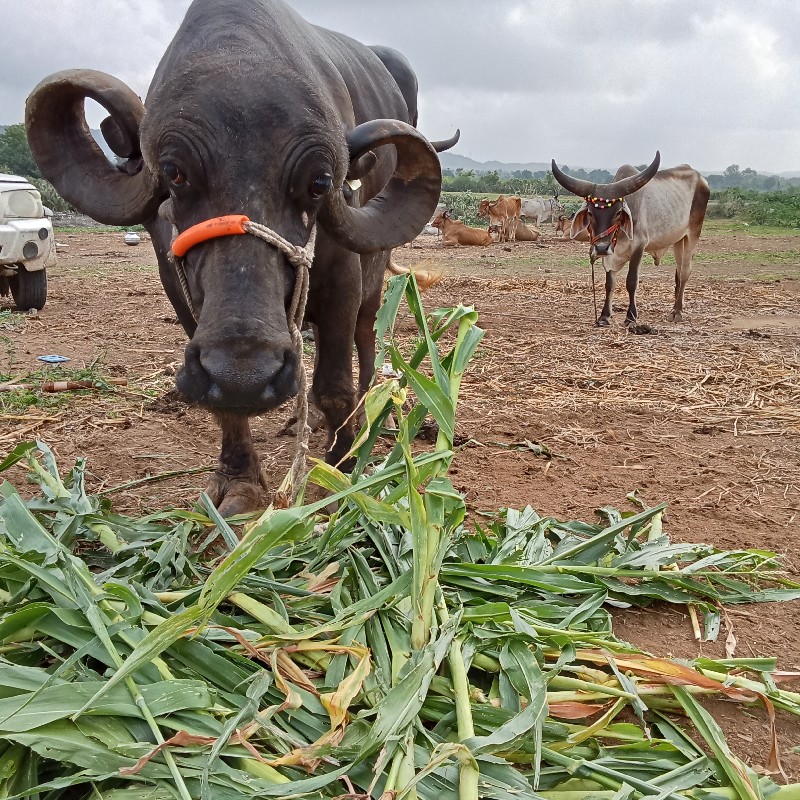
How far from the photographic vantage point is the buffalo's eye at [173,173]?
229 centimetres

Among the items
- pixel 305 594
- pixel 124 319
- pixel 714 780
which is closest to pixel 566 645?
pixel 714 780

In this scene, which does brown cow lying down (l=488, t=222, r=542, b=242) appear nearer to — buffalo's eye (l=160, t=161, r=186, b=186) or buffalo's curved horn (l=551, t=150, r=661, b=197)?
buffalo's curved horn (l=551, t=150, r=661, b=197)

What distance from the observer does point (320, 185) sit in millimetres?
2410

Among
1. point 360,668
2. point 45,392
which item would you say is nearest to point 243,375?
point 360,668

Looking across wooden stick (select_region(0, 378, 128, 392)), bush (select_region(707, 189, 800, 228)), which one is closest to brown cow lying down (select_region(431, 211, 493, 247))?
bush (select_region(707, 189, 800, 228))

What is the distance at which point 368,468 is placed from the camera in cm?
344

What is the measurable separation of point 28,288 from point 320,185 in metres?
7.05

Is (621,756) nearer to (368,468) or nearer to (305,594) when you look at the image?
(305,594)

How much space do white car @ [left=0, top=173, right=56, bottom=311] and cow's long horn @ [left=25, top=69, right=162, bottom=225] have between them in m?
5.74

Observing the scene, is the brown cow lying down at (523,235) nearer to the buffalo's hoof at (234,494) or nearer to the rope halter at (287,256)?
the buffalo's hoof at (234,494)

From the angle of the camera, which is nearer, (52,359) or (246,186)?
(246,186)

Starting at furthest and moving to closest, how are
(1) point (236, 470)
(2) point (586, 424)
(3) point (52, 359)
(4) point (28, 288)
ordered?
(4) point (28, 288)
(3) point (52, 359)
(2) point (586, 424)
(1) point (236, 470)

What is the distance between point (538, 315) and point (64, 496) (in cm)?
732

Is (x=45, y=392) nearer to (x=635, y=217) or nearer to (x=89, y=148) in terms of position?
(x=89, y=148)
